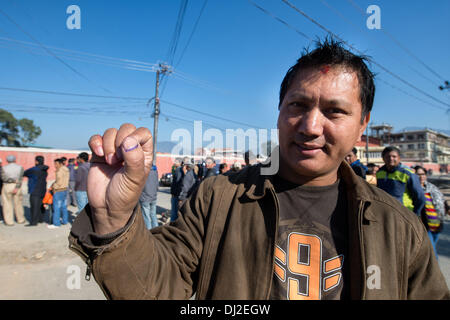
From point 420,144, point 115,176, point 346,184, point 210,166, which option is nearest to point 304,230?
point 346,184

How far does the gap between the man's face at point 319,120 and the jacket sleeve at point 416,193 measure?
3.13 meters

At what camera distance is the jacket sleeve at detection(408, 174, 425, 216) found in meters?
3.51

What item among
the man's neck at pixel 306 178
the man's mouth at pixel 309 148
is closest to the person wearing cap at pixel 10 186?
the man's neck at pixel 306 178

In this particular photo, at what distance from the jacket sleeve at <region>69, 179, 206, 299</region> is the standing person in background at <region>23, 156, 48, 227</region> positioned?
7.26 metres

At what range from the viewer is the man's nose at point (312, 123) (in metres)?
1.11

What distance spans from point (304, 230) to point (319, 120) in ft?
1.72

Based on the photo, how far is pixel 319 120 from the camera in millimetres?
1133

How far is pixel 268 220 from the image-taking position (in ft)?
3.73

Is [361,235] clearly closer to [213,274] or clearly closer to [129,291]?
[213,274]

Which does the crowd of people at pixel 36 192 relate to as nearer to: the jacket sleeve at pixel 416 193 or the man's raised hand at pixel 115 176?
the man's raised hand at pixel 115 176

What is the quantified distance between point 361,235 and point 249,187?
21.4 inches

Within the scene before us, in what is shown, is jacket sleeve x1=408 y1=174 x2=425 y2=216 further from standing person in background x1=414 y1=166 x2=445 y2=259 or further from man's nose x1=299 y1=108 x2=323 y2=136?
man's nose x1=299 y1=108 x2=323 y2=136

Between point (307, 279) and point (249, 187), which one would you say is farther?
point (249, 187)
